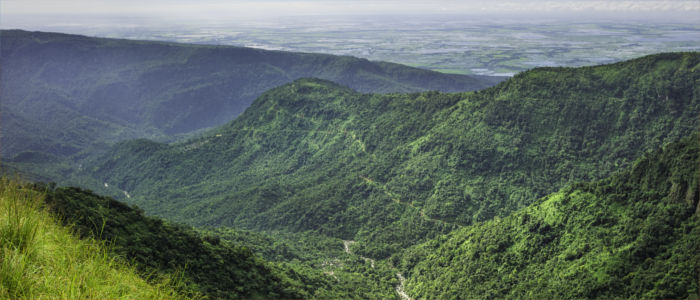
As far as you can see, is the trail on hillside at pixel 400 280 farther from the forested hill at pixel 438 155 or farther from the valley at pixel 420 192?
the forested hill at pixel 438 155

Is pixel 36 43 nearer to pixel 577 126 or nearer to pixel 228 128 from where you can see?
pixel 228 128

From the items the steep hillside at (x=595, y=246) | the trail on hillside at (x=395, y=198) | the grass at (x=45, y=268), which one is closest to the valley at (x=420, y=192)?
the steep hillside at (x=595, y=246)

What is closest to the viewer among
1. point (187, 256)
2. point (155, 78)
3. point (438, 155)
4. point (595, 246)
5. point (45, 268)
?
point (45, 268)

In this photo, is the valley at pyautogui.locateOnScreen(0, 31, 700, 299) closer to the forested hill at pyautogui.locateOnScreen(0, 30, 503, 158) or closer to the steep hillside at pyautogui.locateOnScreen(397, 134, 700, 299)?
the steep hillside at pyautogui.locateOnScreen(397, 134, 700, 299)

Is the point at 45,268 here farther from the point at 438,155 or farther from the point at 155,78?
the point at 155,78

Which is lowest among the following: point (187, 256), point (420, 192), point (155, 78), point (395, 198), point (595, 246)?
point (395, 198)

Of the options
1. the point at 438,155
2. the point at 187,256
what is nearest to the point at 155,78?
the point at 438,155

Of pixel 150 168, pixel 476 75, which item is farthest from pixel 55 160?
pixel 476 75

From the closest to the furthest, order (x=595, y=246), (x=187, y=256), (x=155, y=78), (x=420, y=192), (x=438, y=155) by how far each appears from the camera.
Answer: (x=187, y=256)
(x=595, y=246)
(x=420, y=192)
(x=438, y=155)
(x=155, y=78)
